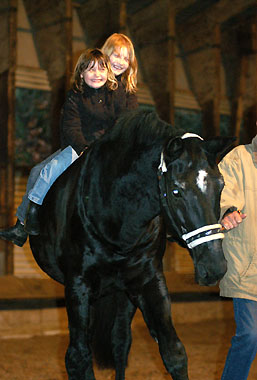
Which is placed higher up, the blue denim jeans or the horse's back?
the horse's back

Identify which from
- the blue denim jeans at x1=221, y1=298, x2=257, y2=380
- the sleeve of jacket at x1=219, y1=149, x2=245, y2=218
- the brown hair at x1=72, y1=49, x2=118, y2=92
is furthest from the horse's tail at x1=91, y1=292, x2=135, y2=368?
the brown hair at x1=72, y1=49, x2=118, y2=92

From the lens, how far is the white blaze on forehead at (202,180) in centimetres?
259

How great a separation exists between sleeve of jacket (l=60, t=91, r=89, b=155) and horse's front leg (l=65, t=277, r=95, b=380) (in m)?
0.94

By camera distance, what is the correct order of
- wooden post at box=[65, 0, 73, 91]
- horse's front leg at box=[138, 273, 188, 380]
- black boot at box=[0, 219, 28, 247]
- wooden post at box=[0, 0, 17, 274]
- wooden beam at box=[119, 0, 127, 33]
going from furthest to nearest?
wooden beam at box=[119, 0, 127, 33] → wooden post at box=[65, 0, 73, 91] → wooden post at box=[0, 0, 17, 274] → black boot at box=[0, 219, 28, 247] → horse's front leg at box=[138, 273, 188, 380]

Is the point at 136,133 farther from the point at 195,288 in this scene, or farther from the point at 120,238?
the point at 195,288

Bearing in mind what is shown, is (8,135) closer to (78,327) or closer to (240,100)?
(240,100)

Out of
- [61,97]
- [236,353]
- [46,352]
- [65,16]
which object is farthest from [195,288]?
[236,353]

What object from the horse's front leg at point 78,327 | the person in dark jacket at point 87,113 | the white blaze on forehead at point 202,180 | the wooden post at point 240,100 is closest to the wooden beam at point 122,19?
the wooden post at point 240,100

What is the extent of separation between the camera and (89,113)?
3705 mm

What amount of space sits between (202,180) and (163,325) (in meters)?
1.01

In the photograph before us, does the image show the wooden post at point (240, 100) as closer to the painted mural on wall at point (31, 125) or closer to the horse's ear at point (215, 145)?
the painted mural on wall at point (31, 125)

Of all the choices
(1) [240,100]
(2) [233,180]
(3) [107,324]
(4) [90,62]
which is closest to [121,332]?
(3) [107,324]

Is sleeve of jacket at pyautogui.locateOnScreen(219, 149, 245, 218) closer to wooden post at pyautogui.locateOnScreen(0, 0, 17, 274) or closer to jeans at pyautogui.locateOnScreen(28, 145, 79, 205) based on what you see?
jeans at pyautogui.locateOnScreen(28, 145, 79, 205)

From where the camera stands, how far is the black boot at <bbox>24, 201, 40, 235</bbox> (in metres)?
3.86
